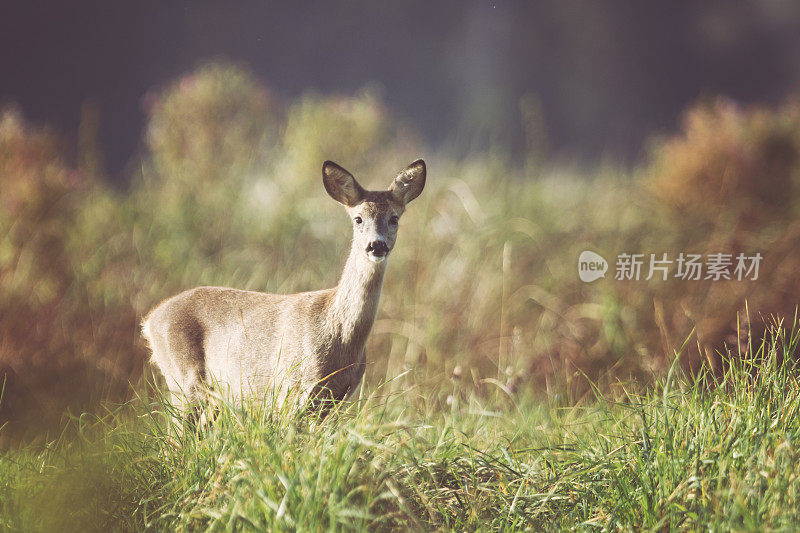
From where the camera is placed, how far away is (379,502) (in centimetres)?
238

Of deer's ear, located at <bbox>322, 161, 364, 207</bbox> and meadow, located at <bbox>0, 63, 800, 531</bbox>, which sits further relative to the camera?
deer's ear, located at <bbox>322, 161, 364, 207</bbox>

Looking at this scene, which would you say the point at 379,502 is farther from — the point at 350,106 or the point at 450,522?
the point at 350,106

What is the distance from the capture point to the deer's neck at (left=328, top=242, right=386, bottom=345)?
9.75 feet

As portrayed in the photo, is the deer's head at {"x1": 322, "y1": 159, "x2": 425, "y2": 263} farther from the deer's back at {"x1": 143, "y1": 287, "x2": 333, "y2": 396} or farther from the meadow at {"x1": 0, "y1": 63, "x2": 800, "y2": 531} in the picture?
the meadow at {"x1": 0, "y1": 63, "x2": 800, "y2": 531}

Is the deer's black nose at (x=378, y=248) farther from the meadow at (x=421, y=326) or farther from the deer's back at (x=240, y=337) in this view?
the meadow at (x=421, y=326)

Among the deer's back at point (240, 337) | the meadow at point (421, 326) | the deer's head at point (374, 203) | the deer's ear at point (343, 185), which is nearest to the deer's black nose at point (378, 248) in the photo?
the deer's head at point (374, 203)

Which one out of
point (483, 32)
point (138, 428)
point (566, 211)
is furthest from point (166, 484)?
point (566, 211)

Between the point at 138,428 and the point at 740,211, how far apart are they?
4.16 metres

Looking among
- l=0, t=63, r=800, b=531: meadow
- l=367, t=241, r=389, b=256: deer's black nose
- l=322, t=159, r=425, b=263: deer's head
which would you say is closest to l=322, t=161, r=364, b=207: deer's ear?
l=322, t=159, r=425, b=263: deer's head

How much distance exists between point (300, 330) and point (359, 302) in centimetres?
30

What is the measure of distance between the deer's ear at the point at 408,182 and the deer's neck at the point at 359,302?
0.32 metres

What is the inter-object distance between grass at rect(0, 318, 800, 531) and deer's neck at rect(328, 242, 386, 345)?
0.34 m

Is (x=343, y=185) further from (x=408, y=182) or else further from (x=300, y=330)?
(x=300, y=330)

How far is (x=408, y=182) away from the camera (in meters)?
3.12
